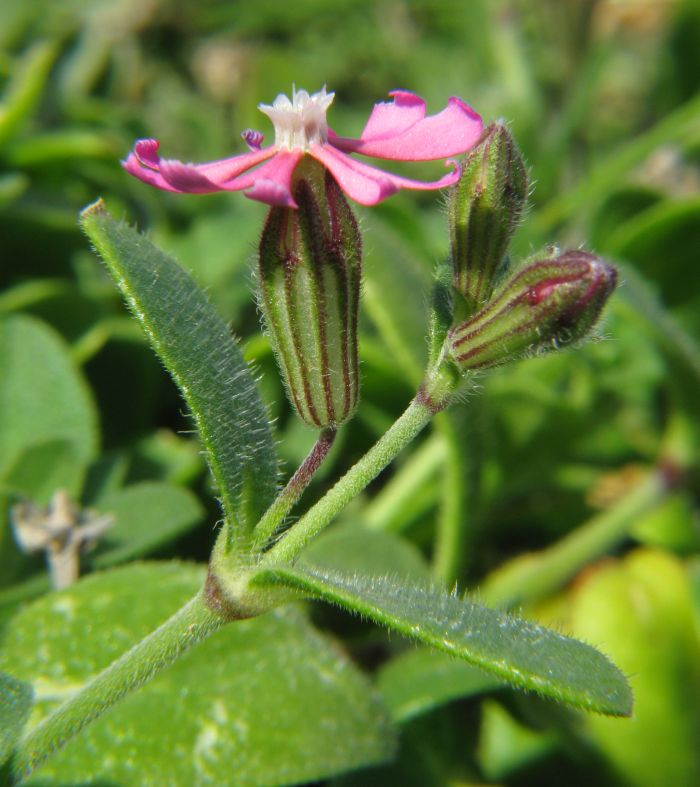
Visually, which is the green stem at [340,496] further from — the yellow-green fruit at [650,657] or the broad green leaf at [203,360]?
the yellow-green fruit at [650,657]

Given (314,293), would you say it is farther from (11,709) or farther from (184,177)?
(11,709)

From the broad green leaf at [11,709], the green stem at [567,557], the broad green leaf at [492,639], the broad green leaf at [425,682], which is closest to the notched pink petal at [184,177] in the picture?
the broad green leaf at [492,639]

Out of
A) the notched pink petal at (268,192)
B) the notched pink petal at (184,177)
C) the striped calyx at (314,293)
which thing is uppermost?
the notched pink petal at (268,192)

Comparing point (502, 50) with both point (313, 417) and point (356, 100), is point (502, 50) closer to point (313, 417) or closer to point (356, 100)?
point (356, 100)

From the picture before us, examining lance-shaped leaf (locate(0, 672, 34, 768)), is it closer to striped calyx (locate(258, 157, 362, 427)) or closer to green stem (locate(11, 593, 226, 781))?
green stem (locate(11, 593, 226, 781))

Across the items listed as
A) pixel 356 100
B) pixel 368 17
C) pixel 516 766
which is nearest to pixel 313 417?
pixel 516 766

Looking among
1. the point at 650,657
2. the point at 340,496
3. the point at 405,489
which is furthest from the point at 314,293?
the point at 650,657
